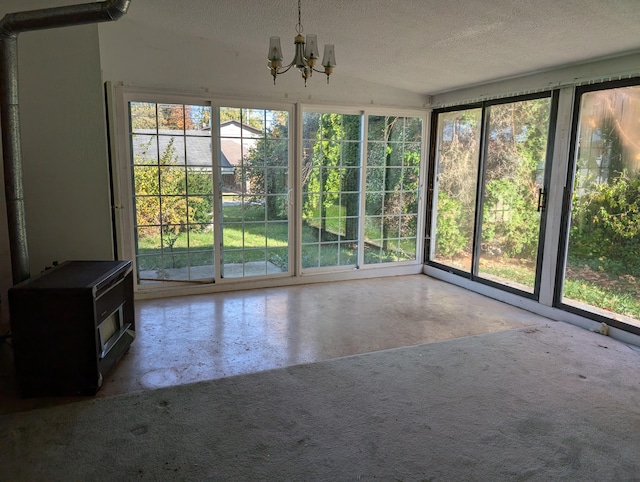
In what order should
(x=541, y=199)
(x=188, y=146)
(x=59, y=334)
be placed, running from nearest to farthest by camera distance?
(x=59, y=334)
(x=541, y=199)
(x=188, y=146)

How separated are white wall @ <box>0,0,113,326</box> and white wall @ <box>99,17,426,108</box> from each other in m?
0.72

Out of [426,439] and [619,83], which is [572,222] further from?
[426,439]

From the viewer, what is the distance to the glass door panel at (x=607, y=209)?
139 inches

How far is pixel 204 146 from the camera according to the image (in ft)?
15.2

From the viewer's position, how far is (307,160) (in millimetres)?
5137

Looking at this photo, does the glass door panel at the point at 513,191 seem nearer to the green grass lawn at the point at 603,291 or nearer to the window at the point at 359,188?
the green grass lawn at the point at 603,291

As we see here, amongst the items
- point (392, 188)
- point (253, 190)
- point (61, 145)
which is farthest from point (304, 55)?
point (392, 188)

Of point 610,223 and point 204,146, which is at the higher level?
point 204,146

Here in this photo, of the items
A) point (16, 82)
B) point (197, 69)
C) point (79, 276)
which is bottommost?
point (79, 276)

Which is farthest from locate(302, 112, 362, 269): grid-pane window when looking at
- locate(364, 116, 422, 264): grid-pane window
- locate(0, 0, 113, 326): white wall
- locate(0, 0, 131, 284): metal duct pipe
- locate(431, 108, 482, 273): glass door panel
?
locate(0, 0, 131, 284): metal duct pipe

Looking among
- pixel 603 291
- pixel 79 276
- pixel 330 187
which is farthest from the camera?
pixel 330 187

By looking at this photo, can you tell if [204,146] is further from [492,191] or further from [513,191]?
[513,191]

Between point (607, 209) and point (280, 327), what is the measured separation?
297cm

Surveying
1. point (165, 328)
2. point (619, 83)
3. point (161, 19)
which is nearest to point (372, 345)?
point (165, 328)
